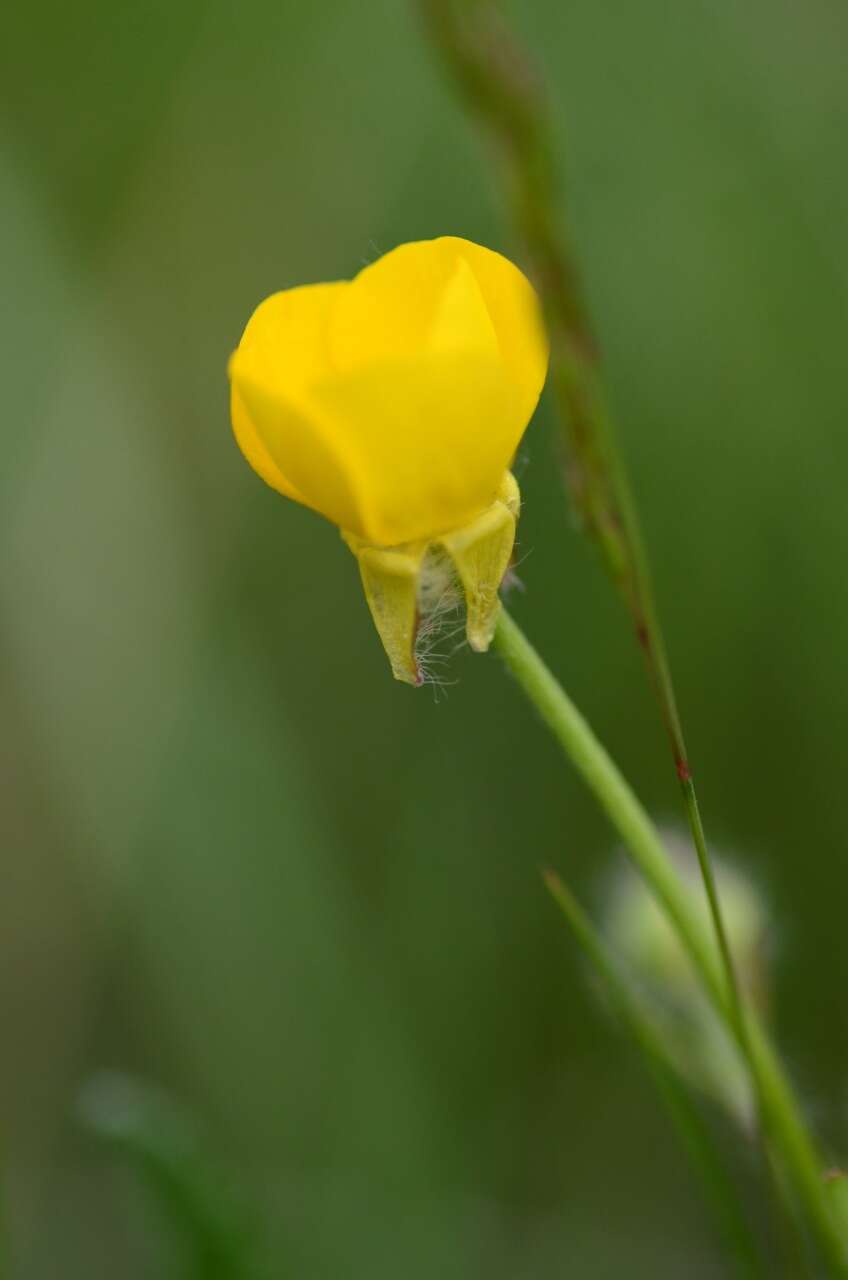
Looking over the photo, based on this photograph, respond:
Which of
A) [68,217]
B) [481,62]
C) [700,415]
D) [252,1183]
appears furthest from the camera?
[68,217]

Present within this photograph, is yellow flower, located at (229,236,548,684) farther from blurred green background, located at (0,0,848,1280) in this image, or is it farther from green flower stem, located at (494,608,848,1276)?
blurred green background, located at (0,0,848,1280)

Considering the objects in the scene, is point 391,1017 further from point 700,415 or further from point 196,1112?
point 700,415

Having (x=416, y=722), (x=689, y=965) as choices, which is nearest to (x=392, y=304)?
(x=689, y=965)

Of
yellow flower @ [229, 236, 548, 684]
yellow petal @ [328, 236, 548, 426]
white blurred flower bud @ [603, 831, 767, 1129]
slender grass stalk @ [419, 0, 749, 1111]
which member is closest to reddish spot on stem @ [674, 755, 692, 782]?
slender grass stalk @ [419, 0, 749, 1111]

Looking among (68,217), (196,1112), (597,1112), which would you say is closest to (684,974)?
(597,1112)

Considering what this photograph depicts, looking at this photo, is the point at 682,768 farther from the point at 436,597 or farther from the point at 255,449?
the point at 255,449
